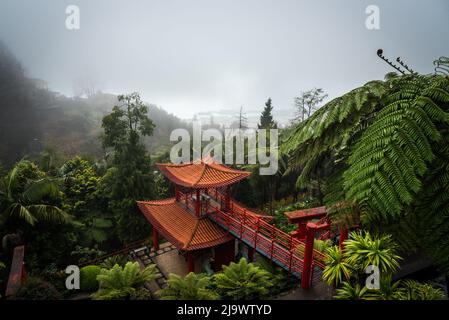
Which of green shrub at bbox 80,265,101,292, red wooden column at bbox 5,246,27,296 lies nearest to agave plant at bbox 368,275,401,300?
red wooden column at bbox 5,246,27,296

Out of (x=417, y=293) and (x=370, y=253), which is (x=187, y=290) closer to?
(x=370, y=253)

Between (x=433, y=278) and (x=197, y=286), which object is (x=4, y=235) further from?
(x=433, y=278)

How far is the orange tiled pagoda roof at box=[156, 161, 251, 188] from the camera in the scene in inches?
423

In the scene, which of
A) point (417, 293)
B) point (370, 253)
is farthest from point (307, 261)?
point (370, 253)

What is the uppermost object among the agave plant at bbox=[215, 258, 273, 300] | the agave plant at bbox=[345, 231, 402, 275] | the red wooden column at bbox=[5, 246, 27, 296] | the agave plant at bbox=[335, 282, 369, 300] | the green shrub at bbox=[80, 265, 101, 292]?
the agave plant at bbox=[345, 231, 402, 275]

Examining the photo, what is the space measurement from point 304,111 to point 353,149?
25915 mm

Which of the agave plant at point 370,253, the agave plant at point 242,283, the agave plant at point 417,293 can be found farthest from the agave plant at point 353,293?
the agave plant at point 242,283

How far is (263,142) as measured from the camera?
19.6 m

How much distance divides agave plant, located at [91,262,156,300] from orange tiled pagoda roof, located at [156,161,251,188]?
362cm

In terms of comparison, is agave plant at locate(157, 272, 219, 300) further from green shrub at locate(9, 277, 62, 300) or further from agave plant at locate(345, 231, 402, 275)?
green shrub at locate(9, 277, 62, 300)

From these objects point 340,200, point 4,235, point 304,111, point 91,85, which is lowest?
point 4,235

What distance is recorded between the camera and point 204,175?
11133 mm

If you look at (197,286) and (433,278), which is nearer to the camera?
(197,286)
